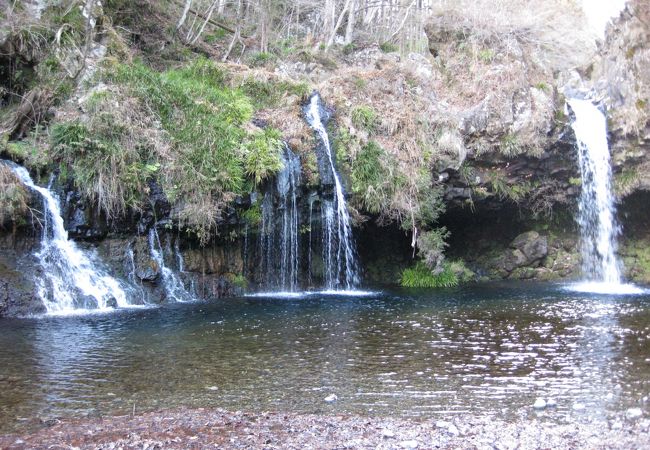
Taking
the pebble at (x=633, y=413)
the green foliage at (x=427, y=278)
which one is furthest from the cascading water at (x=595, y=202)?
the pebble at (x=633, y=413)

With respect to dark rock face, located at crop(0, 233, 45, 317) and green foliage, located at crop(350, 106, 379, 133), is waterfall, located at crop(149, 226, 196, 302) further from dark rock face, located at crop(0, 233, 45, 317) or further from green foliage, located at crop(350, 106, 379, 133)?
green foliage, located at crop(350, 106, 379, 133)

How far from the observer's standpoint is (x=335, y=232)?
49.1 feet

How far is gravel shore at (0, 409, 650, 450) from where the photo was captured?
187 inches

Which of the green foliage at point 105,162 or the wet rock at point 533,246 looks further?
the wet rock at point 533,246

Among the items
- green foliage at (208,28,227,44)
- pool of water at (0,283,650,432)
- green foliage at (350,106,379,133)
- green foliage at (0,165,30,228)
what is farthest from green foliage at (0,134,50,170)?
green foliage at (208,28,227,44)

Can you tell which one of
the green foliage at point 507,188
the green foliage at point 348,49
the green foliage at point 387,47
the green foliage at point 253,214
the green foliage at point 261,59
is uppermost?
the green foliage at point 387,47

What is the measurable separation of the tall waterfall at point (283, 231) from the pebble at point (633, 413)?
32.1ft

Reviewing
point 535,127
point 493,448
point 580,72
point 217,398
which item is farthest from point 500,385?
point 580,72

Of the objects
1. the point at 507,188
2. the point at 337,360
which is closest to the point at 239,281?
the point at 337,360

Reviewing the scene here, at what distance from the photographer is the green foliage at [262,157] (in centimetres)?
1358

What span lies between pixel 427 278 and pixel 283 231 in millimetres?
4444

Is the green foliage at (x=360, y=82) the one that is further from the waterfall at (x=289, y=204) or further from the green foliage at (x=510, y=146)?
the green foliage at (x=510, y=146)

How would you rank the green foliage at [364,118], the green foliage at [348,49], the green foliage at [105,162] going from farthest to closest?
the green foliage at [348,49] < the green foliage at [364,118] < the green foliage at [105,162]

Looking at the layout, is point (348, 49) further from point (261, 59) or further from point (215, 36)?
point (215, 36)
